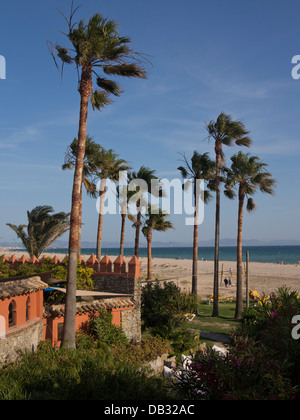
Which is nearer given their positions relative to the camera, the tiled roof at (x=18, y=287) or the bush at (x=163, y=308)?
the tiled roof at (x=18, y=287)

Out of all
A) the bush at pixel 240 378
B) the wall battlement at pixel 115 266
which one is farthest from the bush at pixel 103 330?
the bush at pixel 240 378

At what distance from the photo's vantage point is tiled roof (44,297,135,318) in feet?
52.1

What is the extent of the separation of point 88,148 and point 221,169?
1123 cm

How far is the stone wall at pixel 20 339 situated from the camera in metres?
11.5

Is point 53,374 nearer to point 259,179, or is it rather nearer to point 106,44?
point 106,44

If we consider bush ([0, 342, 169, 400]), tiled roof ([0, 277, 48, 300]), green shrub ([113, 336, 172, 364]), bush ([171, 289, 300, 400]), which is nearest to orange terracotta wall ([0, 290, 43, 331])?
tiled roof ([0, 277, 48, 300])

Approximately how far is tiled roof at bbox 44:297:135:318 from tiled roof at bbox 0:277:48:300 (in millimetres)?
2418

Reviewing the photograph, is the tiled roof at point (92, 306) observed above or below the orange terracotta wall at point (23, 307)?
below

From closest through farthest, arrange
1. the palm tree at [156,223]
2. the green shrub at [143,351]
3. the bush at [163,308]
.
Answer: the green shrub at [143,351] < the bush at [163,308] < the palm tree at [156,223]

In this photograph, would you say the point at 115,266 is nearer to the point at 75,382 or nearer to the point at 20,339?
the point at 20,339

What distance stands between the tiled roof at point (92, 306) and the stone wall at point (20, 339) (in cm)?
114

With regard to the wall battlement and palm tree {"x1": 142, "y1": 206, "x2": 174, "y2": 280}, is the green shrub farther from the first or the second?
palm tree {"x1": 142, "y1": 206, "x2": 174, "y2": 280}

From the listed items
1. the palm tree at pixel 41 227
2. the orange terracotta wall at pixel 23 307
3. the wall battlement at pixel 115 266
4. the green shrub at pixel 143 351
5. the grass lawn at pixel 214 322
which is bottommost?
the grass lawn at pixel 214 322

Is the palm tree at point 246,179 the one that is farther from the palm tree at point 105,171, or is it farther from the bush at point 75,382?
the bush at point 75,382
